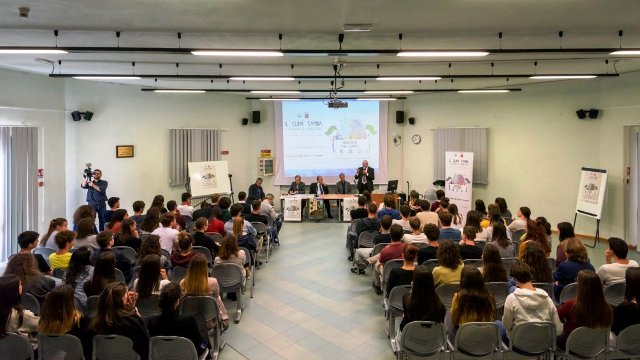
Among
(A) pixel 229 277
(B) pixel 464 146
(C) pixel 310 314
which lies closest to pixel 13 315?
(A) pixel 229 277

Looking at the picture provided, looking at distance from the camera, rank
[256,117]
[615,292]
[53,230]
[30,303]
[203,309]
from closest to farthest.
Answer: [30,303], [203,309], [615,292], [53,230], [256,117]

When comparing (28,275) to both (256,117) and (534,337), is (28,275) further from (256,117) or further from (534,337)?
(256,117)

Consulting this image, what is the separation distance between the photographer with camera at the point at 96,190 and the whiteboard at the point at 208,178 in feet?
8.78

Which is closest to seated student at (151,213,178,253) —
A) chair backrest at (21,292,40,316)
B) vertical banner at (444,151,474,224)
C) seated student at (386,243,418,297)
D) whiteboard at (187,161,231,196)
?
chair backrest at (21,292,40,316)

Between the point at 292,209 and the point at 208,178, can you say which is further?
the point at 208,178

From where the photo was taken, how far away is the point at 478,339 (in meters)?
3.59

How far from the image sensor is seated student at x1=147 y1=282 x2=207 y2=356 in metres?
3.43

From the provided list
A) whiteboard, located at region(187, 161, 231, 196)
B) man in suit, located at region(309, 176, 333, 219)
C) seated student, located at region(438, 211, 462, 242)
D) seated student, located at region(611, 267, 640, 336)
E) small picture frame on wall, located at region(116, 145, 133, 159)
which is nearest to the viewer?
seated student, located at region(611, 267, 640, 336)

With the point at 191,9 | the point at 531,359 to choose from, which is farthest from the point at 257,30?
the point at 531,359

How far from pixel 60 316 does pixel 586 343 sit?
4.42 meters

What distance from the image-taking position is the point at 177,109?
13.0m

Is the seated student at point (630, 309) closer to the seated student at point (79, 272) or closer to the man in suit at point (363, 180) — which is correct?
the seated student at point (79, 272)

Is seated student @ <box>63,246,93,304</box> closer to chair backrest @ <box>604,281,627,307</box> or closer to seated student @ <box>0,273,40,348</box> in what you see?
seated student @ <box>0,273,40,348</box>

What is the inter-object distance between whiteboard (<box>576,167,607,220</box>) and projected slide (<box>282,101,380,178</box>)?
20.2ft
